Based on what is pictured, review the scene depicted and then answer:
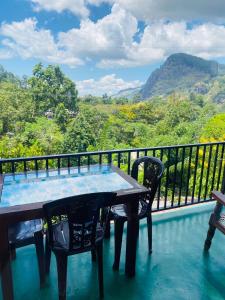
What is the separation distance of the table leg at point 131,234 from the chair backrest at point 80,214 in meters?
0.33

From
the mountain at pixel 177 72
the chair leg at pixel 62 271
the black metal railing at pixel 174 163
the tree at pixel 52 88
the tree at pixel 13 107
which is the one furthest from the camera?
the mountain at pixel 177 72

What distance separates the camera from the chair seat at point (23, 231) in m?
1.73

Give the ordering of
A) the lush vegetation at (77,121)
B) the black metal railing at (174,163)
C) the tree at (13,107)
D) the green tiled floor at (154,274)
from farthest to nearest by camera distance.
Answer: the tree at (13,107) → the lush vegetation at (77,121) → the black metal railing at (174,163) → the green tiled floor at (154,274)

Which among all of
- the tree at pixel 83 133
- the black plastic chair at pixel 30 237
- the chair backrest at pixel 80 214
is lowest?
the tree at pixel 83 133

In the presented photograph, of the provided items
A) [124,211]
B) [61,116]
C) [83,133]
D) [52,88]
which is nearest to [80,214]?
[124,211]

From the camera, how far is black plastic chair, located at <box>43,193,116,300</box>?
4.91 ft

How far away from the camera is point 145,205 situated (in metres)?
2.31

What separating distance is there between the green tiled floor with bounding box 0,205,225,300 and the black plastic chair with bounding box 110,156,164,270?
0.16 m

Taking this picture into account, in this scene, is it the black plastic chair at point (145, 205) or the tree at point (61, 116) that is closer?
the black plastic chair at point (145, 205)

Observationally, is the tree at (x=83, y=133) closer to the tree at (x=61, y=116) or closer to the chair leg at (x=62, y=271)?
the tree at (x=61, y=116)

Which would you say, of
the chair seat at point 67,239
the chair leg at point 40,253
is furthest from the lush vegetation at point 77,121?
the chair seat at point 67,239

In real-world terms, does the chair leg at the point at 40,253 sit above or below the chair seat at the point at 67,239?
below

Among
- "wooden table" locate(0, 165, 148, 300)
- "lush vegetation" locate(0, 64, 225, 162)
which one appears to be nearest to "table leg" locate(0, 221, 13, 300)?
"wooden table" locate(0, 165, 148, 300)

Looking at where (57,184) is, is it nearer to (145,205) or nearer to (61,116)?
(145,205)
